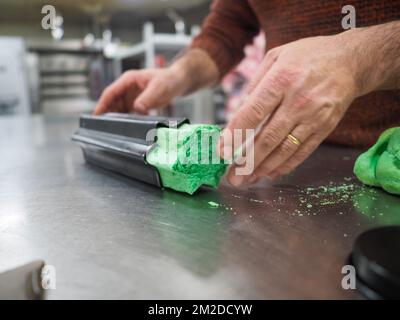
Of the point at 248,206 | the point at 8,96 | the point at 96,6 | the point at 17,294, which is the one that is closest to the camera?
the point at 17,294

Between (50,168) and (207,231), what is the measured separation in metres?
0.60

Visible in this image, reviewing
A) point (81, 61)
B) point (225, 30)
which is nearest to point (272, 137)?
point (225, 30)

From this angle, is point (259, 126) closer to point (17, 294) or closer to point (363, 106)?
point (17, 294)

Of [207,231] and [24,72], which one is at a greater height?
[24,72]

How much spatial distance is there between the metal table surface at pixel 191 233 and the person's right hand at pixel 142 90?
478 millimetres

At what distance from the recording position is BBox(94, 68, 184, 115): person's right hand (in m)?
1.17

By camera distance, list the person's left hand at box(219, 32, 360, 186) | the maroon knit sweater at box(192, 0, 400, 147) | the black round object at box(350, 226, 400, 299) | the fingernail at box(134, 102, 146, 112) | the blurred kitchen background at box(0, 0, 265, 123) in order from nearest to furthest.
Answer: the black round object at box(350, 226, 400, 299), the person's left hand at box(219, 32, 360, 186), the maroon knit sweater at box(192, 0, 400, 147), the fingernail at box(134, 102, 146, 112), the blurred kitchen background at box(0, 0, 265, 123)

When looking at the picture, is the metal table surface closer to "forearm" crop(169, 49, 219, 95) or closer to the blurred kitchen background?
"forearm" crop(169, 49, 219, 95)

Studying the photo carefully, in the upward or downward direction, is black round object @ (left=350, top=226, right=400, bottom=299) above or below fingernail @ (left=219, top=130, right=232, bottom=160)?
below

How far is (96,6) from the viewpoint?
17.9ft

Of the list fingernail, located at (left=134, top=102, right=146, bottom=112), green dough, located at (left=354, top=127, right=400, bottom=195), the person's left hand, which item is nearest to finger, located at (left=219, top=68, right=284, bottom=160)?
the person's left hand

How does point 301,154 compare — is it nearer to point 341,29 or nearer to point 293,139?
point 293,139

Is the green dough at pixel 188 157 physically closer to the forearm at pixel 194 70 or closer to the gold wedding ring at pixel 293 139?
the gold wedding ring at pixel 293 139

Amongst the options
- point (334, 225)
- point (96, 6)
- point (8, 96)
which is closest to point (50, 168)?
point (334, 225)
